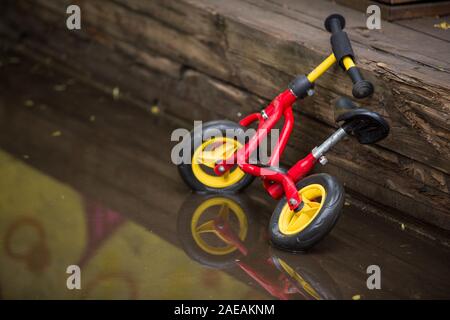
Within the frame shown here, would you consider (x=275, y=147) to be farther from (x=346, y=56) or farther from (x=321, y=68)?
(x=346, y=56)

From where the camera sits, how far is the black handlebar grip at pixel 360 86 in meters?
4.23

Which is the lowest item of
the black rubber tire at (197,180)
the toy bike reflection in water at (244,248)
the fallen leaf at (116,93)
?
the toy bike reflection in water at (244,248)

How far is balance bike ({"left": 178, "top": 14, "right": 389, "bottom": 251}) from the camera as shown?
4.16 metres

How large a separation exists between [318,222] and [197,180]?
1.08 metres

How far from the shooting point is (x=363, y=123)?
Result: 418 cm

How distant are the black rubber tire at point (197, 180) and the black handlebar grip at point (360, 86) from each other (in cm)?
80

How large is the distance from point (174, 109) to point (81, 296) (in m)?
2.37

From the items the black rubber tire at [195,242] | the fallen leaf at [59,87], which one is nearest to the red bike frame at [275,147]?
the black rubber tire at [195,242]

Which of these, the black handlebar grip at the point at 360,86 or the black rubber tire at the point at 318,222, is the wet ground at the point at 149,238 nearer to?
the black rubber tire at the point at 318,222

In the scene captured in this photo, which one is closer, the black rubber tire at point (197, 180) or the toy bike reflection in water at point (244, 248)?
the toy bike reflection in water at point (244, 248)

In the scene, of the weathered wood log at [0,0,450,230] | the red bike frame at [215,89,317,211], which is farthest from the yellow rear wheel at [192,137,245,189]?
the weathered wood log at [0,0,450,230]

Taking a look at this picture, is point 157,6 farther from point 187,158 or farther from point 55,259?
point 55,259

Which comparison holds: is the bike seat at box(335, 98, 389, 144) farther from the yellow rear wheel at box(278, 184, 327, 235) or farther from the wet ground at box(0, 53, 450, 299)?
the wet ground at box(0, 53, 450, 299)
